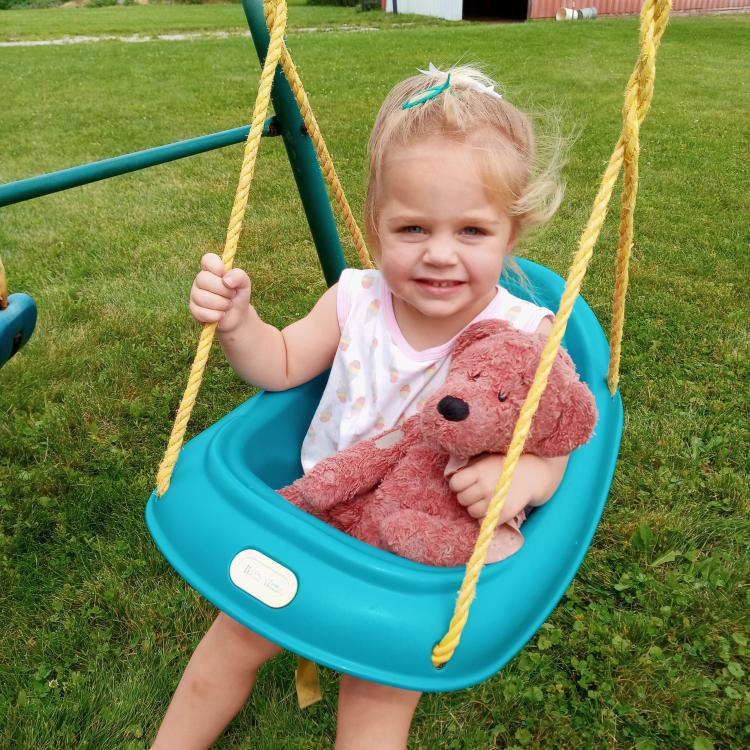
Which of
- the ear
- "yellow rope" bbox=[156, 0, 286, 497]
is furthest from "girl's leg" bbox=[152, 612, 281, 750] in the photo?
the ear

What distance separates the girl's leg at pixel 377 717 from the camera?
48.8 inches

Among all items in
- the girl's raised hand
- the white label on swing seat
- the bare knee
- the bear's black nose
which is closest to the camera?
the white label on swing seat

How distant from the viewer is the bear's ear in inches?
51.0

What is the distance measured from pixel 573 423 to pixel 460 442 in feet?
0.58

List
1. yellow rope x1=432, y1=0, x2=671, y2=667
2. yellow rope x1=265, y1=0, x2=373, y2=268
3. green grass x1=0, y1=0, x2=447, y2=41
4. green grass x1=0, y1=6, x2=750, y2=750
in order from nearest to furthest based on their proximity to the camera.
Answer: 1. yellow rope x1=432, y1=0, x2=671, y2=667
2. yellow rope x1=265, y1=0, x2=373, y2=268
3. green grass x1=0, y1=6, x2=750, y2=750
4. green grass x1=0, y1=0, x2=447, y2=41

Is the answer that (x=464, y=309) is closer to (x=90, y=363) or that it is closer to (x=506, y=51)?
(x=90, y=363)

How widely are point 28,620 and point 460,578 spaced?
4.13ft

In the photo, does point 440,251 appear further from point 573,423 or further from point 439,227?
point 573,423

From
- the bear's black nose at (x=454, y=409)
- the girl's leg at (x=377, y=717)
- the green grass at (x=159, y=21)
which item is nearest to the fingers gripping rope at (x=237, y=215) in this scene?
the bear's black nose at (x=454, y=409)

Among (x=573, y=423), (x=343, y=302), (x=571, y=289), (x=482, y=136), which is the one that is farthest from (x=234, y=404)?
(x=571, y=289)

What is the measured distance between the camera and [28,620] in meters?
1.78

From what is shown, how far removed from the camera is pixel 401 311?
5.06ft

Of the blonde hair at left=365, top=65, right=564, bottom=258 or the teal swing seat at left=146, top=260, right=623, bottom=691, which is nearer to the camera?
the teal swing seat at left=146, top=260, right=623, bottom=691

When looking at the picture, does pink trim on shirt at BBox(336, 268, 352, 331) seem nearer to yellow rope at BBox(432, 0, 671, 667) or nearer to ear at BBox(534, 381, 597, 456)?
ear at BBox(534, 381, 597, 456)
